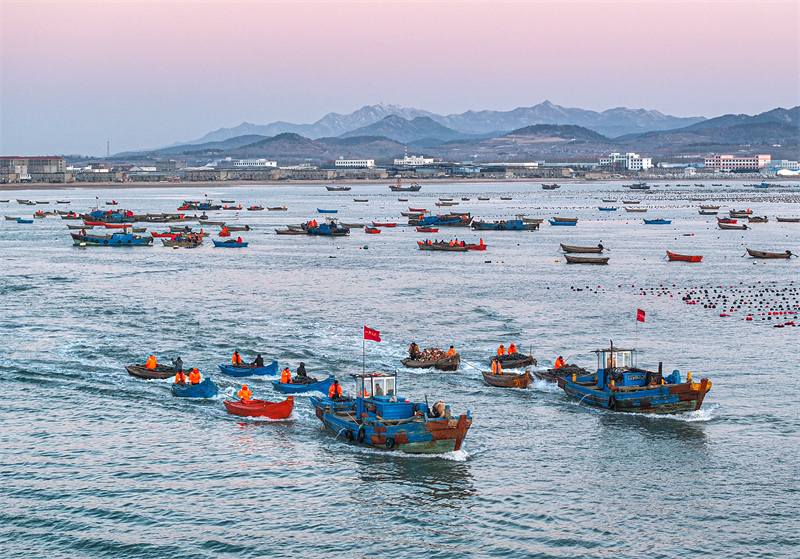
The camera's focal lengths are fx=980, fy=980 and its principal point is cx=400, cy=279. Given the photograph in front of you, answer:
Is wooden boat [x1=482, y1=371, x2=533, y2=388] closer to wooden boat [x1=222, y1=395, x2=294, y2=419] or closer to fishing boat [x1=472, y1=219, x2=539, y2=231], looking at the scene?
wooden boat [x1=222, y1=395, x2=294, y2=419]

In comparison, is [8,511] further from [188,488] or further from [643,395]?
[643,395]

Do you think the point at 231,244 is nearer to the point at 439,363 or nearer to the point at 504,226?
the point at 504,226

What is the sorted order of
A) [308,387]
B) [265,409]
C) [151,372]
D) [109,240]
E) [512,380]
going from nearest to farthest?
[265,409]
[308,387]
[512,380]
[151,372]
[109,240]

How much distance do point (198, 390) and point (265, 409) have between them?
472 cm

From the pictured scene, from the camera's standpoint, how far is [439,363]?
4756cm

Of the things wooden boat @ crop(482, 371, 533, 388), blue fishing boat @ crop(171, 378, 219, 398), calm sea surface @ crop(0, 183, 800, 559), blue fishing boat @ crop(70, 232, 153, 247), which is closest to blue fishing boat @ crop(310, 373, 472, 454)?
calm sea surface @ crop(0, 183, 800, 559)

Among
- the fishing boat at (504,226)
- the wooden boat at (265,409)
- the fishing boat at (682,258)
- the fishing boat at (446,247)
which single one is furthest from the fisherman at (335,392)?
the fishing boat at (504,226)

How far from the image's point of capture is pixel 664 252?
10900 cm

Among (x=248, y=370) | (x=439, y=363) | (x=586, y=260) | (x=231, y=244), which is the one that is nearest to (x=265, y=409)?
(x=248, y=370)

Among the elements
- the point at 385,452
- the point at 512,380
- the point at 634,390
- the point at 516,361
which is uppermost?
the point at 634,390

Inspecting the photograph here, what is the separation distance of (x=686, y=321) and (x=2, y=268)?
65.1 m

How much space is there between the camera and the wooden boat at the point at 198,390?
140 feet

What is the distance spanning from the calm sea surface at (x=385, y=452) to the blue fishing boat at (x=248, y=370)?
3.62 ft

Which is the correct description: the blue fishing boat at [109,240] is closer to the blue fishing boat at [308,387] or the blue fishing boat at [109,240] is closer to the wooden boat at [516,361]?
the wooden boat at [516,361]
